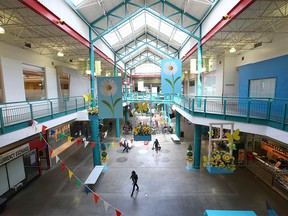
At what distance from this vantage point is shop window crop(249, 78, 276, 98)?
35.0 ft

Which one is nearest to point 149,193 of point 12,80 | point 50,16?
point 50,16

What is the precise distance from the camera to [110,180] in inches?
405

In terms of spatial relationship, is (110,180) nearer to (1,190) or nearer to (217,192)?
(1,190)

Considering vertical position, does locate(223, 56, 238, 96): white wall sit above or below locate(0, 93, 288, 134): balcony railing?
above

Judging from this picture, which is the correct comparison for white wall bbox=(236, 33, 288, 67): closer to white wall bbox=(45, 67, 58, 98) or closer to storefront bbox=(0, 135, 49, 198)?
white wall bbox=(45, 67, 58, 98)

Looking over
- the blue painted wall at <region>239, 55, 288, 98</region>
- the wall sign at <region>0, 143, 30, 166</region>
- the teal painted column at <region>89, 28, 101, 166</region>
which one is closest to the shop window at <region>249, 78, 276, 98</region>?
the blue painted wall at <region>239, 55, 288, 98</region>

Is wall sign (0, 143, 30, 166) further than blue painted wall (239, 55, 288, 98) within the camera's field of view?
No

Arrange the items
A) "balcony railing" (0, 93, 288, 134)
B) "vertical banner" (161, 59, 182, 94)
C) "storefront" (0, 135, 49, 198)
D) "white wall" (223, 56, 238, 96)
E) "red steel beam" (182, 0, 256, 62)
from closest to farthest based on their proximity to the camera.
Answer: "balcony railing" (0, 93, 288, 134) → "red steel beam" (182, 0, 256, 62) → "storefront" (0, 135, 49, 198) → "vertical banner" (161, 59, 182, 94) → "white wall" (223, 56, 238, 96)

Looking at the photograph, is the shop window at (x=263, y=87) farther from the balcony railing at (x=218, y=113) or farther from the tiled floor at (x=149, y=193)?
the tiled floor at (x=149, y=193)

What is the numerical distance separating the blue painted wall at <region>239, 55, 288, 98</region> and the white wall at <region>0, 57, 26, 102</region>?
53.4 ft

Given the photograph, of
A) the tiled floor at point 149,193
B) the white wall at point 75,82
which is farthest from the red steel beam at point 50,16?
the tiled floor at point 149,193

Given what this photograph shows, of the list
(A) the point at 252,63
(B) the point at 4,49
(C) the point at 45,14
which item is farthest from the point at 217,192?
(B) the point at 4,49

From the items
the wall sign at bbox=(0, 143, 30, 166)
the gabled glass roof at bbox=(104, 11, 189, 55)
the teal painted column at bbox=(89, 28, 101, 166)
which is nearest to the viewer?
the wall sign at bbox=(0, 143, 30, 166)

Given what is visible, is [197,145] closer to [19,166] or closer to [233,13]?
[233,13]
